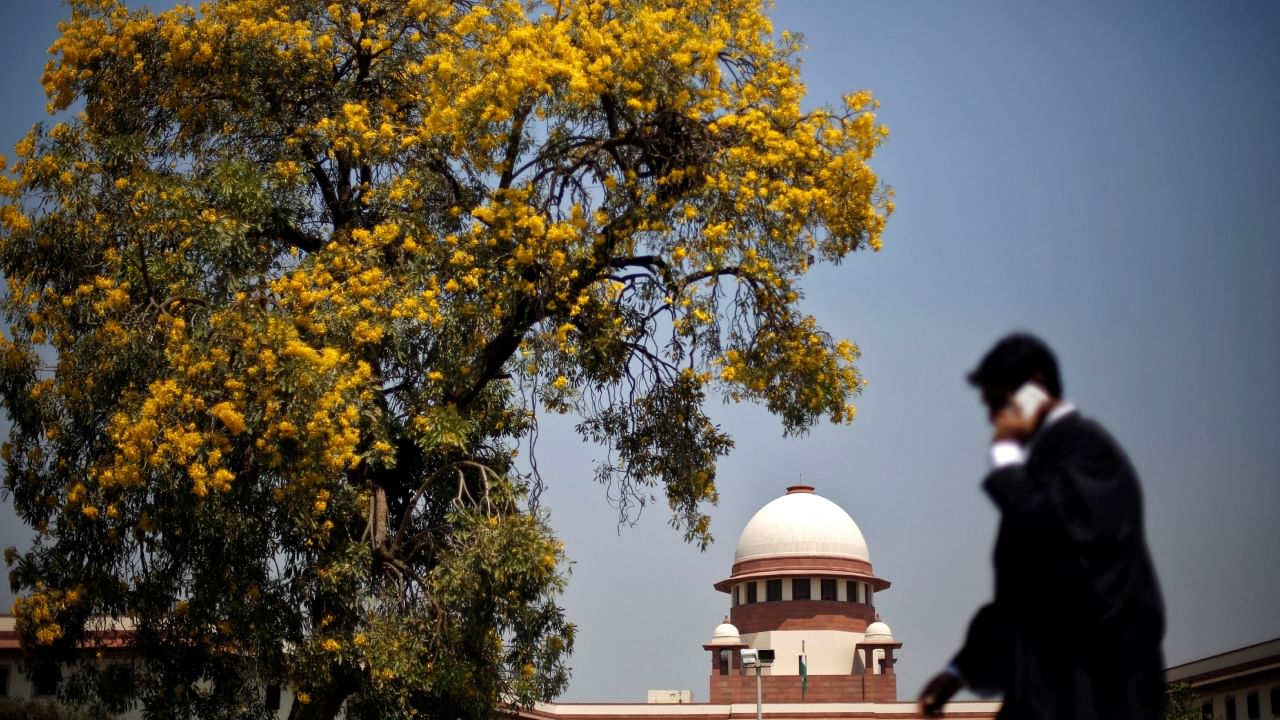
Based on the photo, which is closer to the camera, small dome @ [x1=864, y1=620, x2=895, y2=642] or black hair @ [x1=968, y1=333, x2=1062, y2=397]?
black hair @ [x1=968, y1=333, x2=1062, y2=397]

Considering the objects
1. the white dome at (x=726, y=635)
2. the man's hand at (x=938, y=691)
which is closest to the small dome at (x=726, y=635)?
the white dome at (x=726, y=635)

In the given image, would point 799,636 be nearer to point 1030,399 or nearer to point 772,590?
point 772,590

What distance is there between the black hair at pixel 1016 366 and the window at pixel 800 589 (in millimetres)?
50332

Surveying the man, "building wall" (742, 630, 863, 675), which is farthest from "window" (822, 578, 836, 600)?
the man

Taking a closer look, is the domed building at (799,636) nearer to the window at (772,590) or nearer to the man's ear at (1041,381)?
the window at (772,590)

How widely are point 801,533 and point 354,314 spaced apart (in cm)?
4249

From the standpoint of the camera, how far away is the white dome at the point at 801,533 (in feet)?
175

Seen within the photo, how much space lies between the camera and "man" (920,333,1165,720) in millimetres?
3098

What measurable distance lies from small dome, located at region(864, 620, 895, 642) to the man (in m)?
49.3

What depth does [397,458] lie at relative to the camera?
14.6 m

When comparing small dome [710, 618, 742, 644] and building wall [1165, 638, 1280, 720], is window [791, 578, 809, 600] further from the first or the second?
building wall [1165, 638, 1280, 720]

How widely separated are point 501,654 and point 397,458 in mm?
2454

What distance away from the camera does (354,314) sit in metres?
13.2

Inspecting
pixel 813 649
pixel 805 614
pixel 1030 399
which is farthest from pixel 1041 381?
pixel 805 614
